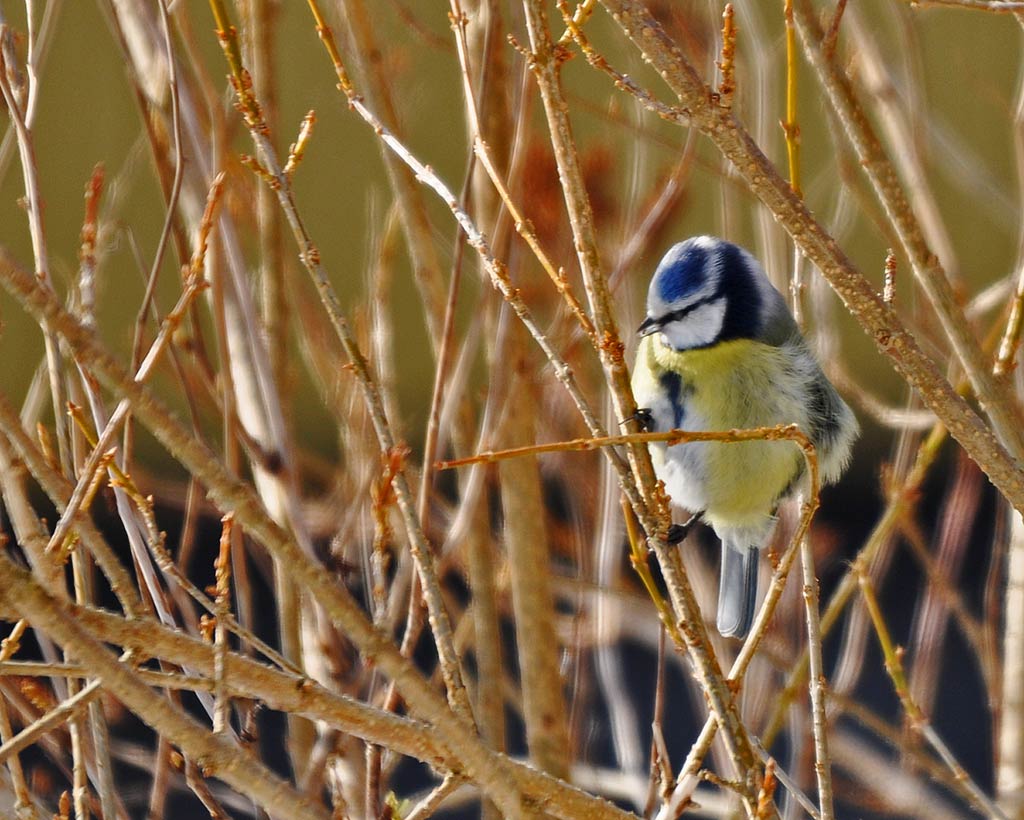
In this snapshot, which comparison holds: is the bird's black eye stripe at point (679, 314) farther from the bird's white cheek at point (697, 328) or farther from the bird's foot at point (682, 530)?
the bird's foot at point (682, 530)

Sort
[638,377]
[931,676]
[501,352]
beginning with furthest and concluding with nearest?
1. [931,676]
2. [638,377]
3. [501,352]

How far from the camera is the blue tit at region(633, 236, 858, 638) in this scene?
2.25m

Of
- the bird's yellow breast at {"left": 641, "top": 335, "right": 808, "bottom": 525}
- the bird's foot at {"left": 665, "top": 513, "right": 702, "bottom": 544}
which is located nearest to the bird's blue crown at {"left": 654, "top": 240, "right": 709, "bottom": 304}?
the bird's yellow breast at {"left": 641, "top": 335, "right": 808, "bottom": 525}

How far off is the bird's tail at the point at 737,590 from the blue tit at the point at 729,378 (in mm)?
54

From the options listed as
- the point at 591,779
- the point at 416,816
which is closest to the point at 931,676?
the point at 591,779

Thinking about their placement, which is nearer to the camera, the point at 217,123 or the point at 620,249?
the point at 217,123

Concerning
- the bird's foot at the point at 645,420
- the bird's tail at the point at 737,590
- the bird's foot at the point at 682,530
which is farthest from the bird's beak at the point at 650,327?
the bird's tail at the point at 737,590

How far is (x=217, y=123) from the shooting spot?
1.77 m

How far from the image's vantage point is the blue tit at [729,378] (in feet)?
7.39

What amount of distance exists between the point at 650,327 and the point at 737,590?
65 cm

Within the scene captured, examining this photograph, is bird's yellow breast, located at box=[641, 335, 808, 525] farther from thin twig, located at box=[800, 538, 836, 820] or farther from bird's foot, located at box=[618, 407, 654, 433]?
thin twig, located at box=[800, 538, 836, 820]

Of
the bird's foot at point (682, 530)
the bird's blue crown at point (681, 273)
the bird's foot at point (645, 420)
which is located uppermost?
the bird's blue crown at point (681, 273)

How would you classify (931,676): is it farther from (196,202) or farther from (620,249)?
(196,202)

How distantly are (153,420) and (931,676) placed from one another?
2.43 m
